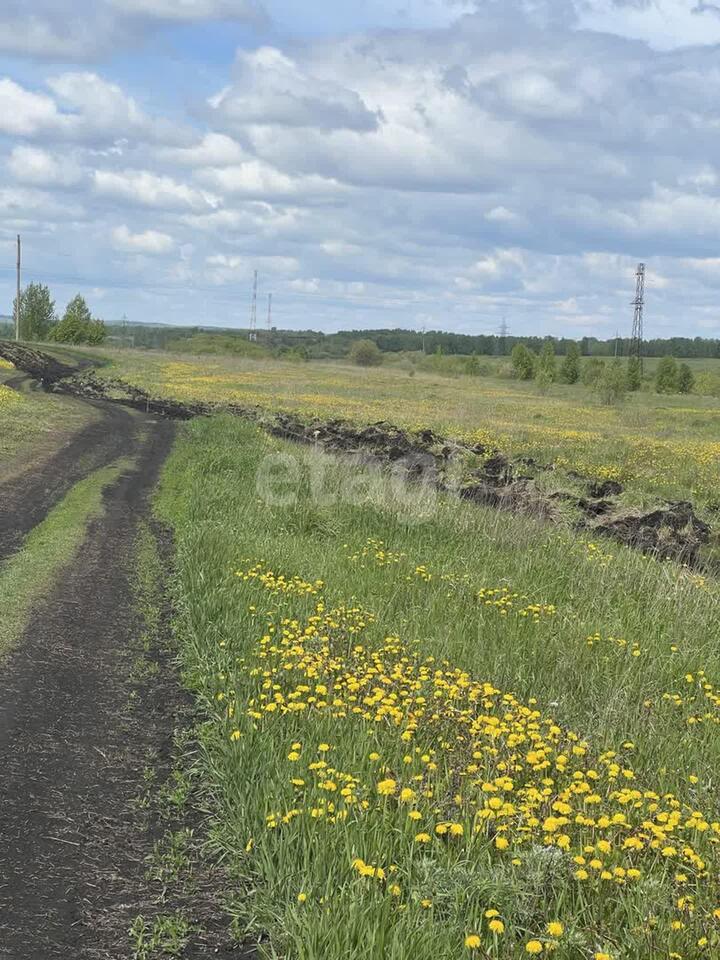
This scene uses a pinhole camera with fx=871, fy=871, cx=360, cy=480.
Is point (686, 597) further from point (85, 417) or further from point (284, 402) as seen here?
point (284, 402)

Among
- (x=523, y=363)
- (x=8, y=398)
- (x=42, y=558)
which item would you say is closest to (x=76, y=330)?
(x=523, y=363)

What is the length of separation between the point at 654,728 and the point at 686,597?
3789mm

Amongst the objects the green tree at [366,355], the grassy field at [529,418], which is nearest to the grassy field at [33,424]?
the grassy field at [529,418]

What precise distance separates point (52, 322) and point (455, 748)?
13189 centimetres

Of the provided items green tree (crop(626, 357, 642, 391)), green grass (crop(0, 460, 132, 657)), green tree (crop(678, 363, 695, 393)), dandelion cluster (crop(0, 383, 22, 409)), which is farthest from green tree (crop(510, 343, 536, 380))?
green grass (crop(0, 460, 132, 657))

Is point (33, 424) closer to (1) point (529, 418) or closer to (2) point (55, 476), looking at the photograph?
(2) point (55, 476)

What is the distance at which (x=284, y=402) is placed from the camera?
133 feet

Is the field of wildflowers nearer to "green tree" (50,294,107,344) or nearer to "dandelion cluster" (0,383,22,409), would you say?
"dandelion cluster" (0,383,22,409)

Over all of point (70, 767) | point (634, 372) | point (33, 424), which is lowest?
point (70, 767)

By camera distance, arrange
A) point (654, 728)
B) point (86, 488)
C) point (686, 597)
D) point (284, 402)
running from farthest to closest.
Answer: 1. point (284, 402)
2. point (86, 488)
3. point (686, 597)
4. point (654, 728)

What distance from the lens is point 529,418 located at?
138ft

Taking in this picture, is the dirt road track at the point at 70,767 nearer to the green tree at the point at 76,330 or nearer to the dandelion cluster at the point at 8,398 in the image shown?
the dandelion cluster at the point at 8,398

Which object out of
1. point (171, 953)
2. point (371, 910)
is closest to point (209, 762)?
point (171, 953)

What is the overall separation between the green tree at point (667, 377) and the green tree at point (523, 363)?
1386 centimetres
